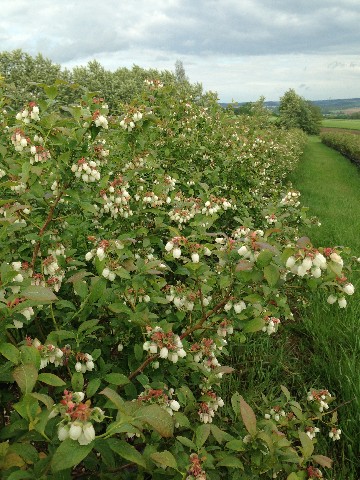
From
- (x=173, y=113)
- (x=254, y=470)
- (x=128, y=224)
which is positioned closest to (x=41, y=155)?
(x=128, y=224)

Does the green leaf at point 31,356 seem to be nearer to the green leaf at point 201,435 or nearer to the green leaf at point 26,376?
the green leaf at point 26,376

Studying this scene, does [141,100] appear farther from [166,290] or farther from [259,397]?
[259,397]

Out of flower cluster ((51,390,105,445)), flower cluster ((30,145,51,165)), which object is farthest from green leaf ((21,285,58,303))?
flower cluster ((30,145,51,165))

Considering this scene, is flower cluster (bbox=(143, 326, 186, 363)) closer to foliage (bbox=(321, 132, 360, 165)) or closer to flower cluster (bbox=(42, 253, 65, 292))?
flower cluster (bbox=(42, 253, 65, 292))

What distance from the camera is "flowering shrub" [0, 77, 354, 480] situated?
1.23 meters

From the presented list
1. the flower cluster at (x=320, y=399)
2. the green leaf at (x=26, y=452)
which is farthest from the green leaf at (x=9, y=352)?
the flower cluster at (x=320, y=399)

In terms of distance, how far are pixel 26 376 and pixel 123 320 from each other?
763 mm

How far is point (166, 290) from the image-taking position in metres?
2.06

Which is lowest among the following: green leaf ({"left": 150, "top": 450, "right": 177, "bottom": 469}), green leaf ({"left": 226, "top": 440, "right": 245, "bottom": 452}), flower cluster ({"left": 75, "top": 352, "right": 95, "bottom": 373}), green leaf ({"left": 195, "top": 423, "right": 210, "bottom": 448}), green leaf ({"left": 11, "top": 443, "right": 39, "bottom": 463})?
green leaf ({"left": 226, "top": 440, "right": 245, "bottom": 452})

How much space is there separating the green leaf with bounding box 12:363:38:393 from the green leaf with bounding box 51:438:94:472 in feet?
0.77

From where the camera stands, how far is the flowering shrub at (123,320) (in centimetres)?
123

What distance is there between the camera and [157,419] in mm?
1044

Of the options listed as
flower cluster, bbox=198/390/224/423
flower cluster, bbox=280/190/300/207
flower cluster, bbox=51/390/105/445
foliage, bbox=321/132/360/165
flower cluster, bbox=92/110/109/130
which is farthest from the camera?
foliage, bbox=321/132/360/165

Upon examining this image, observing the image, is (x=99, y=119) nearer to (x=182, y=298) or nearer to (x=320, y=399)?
(x=182, y=298)
